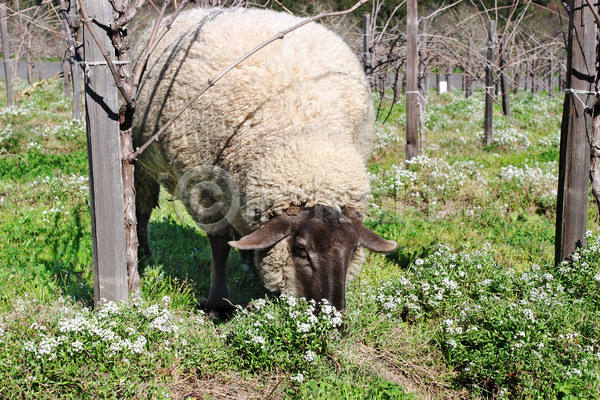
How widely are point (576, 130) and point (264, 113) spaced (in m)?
2.33

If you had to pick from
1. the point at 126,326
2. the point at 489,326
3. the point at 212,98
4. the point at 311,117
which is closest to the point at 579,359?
the point at 489,326

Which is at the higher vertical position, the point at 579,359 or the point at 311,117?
the point at 311,117

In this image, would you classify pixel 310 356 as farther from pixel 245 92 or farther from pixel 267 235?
pixel 245 92

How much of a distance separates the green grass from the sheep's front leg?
0.55 ft

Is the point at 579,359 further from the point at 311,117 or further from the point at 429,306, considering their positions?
the point at 311,117

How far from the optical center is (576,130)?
383 centimetres

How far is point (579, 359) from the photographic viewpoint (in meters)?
2.80

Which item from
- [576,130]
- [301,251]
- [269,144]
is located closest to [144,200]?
[269,144]

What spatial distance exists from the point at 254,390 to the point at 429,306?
150 centimetres

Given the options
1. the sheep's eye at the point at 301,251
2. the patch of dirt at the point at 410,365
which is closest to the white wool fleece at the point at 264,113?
the sheep's eye at the point at 301,251

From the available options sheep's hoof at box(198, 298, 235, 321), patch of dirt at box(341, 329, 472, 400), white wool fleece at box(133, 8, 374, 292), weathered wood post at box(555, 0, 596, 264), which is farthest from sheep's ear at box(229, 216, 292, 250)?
weathered wood post at box(555, 0, 596, 264)

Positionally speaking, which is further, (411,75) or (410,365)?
(411,75)

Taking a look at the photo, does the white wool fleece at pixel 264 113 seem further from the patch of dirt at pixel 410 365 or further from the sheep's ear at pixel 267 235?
the patch of dirt at pixel 410 365

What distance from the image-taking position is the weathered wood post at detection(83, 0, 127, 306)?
8.82 feet
